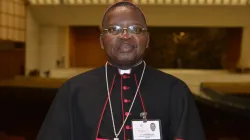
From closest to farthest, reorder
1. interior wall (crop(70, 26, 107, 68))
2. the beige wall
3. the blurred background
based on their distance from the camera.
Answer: the blurred background
the beige wall
interior wall (crop(70, 26, 107, 68))

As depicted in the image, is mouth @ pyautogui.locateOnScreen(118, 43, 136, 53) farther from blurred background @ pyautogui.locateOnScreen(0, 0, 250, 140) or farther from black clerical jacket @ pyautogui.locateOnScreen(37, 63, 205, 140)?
blurred background @ pyautogui.locateOnScreen(0, 0, 250, 140)

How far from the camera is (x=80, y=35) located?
4992 mm

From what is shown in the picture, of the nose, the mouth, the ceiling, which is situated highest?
the ceiling

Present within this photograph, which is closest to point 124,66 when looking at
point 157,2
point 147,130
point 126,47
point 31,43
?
point 126,47

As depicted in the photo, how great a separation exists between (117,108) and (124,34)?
221 millimetres

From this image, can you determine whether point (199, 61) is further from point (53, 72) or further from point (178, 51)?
point (53, 72)

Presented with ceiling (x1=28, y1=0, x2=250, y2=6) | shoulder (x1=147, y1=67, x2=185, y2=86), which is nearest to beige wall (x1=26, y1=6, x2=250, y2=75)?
ceiling (x1=28, y1=0, x2=250, y2=6)

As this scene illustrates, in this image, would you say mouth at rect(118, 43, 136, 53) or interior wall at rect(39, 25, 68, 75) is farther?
interior wall at rect(39, 25, 68, 75)

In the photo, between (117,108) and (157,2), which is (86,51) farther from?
(117,108)

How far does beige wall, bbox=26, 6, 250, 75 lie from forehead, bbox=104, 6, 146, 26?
3382 mm

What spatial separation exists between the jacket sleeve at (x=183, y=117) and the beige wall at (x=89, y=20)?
341 cm

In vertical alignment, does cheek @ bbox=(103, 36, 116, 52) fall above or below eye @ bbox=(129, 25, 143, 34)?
below

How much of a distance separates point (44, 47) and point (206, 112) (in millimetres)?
2533

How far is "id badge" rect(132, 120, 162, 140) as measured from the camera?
1.05m
